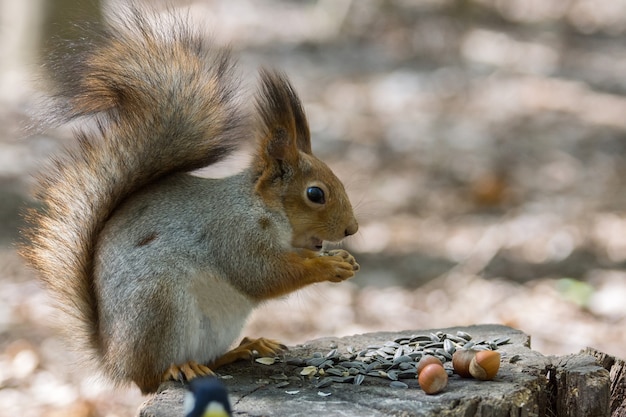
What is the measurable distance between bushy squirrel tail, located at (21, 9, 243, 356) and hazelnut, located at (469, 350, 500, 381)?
2.91 ft

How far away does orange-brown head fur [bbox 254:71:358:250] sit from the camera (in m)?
2.41

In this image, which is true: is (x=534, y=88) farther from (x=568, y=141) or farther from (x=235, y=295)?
(x=235, y=295)

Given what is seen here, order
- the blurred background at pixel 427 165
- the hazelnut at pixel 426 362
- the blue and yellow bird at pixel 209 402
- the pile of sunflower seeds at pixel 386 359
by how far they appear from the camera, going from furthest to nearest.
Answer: the blurred background at pixel 427 165 → the pile of sunflower seeds at pixel 386 359 → the hazelnut at pixel 426 362 → the blue and yellow bird at pixel 209 402

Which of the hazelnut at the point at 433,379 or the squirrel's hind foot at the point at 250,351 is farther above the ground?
the hazelnut at the point at 433,379

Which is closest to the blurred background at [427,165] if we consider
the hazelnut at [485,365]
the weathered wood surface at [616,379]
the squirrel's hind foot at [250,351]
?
the squirrel's hind foot at [250,351]

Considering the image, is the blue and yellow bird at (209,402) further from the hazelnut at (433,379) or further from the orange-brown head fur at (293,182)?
the orange-brown head fur at (293,182)

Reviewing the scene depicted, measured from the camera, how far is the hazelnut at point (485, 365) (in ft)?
6.82

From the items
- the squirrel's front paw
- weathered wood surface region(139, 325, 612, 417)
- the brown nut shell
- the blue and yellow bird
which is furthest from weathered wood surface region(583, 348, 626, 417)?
the blue and yellow bird

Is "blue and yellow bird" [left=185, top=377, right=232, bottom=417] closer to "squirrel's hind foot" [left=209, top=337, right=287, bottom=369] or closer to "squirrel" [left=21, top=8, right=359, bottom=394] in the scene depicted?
"squirrel" [left=21, top=8, right=359, bottom=394]

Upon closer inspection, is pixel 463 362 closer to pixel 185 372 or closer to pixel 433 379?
pixel 433 379

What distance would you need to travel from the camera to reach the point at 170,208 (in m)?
2.31

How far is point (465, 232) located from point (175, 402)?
3127 mm

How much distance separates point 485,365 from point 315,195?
2.19ft

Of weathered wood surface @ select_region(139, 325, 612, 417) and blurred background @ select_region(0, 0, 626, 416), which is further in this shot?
blurred background @ select_region(0, 0, 626, 416)
